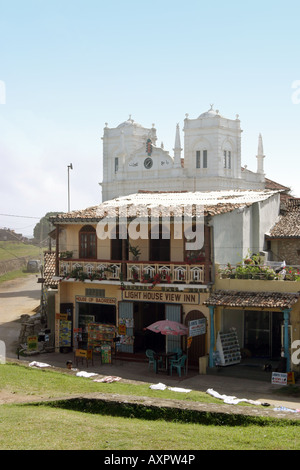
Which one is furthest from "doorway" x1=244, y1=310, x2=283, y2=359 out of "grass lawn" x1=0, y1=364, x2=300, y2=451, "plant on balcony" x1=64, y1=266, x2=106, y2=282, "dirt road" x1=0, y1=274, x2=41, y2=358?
"grass lawn" x1=0, y1=364, x2=300, y2=451

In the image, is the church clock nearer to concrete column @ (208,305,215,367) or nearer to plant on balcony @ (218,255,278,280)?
plant on balcony @ (218,255,278,280)

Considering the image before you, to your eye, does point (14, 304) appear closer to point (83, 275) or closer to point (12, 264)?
point (83, 275)

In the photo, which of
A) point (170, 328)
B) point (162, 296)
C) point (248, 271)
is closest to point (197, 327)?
point (170, 328)

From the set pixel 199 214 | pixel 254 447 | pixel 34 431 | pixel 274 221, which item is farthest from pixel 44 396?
pixel 274 221

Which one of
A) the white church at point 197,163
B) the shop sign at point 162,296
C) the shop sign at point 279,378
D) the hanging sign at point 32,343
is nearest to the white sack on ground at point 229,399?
the shop sign at point 279,378

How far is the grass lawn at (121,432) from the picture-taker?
1006cm

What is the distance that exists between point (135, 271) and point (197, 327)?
3.41m

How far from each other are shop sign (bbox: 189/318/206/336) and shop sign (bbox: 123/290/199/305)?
0.77m

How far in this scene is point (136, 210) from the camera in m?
23.0

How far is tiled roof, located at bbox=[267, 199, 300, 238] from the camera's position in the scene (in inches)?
1027

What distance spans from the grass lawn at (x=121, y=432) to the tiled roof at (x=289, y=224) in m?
15.0

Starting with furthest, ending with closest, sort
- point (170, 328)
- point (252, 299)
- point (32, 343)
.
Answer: point (32, 343)
point (170, 328)
point (252, 299)

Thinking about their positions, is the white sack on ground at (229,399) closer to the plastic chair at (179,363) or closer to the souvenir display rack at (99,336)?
the plastic chair at (179,363)

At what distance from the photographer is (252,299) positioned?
1945cm
